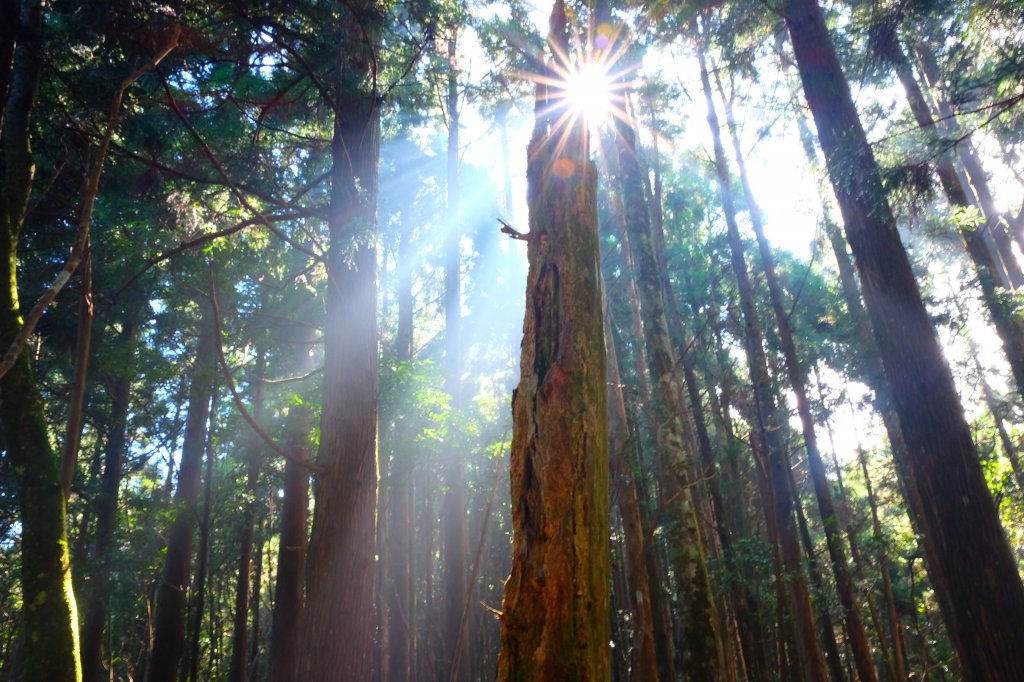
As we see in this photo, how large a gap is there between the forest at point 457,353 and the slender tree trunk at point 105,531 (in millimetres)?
59

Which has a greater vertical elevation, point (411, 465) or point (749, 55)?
point (749, 55)

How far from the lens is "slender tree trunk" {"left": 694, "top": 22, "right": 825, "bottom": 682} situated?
7.63 meters

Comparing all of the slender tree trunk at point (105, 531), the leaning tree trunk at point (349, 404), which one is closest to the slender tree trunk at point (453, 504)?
the leaning tree trunk at point (349, 404)

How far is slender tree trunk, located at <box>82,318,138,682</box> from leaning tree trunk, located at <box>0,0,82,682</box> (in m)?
5.10

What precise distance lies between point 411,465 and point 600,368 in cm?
879

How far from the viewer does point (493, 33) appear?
44.4ft

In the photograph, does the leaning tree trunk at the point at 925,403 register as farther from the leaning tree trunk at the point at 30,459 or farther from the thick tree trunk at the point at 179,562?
the thick tree trunk at the point at 179,562

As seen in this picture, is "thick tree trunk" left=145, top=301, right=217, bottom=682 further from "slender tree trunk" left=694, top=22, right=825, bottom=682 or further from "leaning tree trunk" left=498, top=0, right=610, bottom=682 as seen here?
"leaning tree trunk" left=498, top=0, right=610, bottom=682

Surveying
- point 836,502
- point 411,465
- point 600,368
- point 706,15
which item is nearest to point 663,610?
point 411,465

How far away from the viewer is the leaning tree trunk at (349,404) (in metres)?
5.36

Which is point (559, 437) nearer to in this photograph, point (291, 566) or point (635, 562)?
point (635, 562)

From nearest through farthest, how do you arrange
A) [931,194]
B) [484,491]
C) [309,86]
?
[931,194] → [309,86] → [484,491]

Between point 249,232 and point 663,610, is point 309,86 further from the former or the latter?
point 663,610

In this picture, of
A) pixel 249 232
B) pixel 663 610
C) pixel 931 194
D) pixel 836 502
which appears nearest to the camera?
pixel 931 194
